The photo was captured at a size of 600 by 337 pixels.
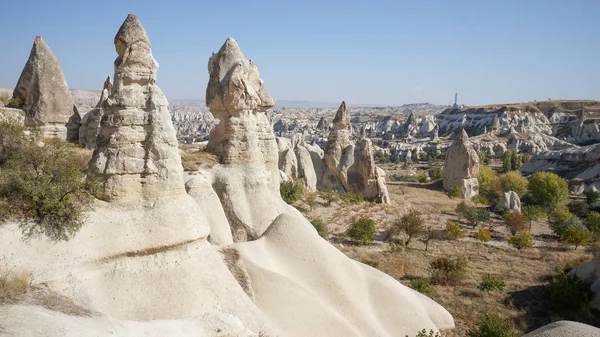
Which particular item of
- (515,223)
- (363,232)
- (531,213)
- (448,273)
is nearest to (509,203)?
(531,213)

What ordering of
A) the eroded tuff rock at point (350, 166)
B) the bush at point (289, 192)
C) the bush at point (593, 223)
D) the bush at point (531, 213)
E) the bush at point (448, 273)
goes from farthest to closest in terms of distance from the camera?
the eroded tuff rock at point (350, 166), the bush at point (531, 213), the bush at point (289, 192), the bush at point (593, 223), the bush at point (448, 273)

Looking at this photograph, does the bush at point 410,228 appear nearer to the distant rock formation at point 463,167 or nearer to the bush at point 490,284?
the bush at point 490,284

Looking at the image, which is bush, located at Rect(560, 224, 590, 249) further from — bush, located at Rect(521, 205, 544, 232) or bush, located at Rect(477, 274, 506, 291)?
bush, located at Rect(477, 274, 506, 291)

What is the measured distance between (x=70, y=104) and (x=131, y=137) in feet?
30.1

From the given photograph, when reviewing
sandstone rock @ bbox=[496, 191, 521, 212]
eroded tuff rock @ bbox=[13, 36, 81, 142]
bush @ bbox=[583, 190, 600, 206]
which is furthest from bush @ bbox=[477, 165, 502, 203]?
eroded tuff rock @ bbox=[13, 36, 81, 142]

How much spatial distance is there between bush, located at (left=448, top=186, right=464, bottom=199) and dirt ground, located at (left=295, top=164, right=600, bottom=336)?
4310mm

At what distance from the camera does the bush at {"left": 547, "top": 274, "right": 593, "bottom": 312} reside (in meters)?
13.2

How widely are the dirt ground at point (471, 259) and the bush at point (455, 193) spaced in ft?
14.1

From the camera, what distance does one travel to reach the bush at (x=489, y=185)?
35125 mm

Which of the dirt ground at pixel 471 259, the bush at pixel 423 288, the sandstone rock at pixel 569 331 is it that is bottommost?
the dirt ground at pixel 471 259

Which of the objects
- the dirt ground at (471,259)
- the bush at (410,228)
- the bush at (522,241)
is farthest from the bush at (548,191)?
the bush at (410,228)

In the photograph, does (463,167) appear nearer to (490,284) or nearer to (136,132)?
(490,284)

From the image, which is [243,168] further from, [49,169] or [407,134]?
[407,134]

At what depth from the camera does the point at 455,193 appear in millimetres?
34719
